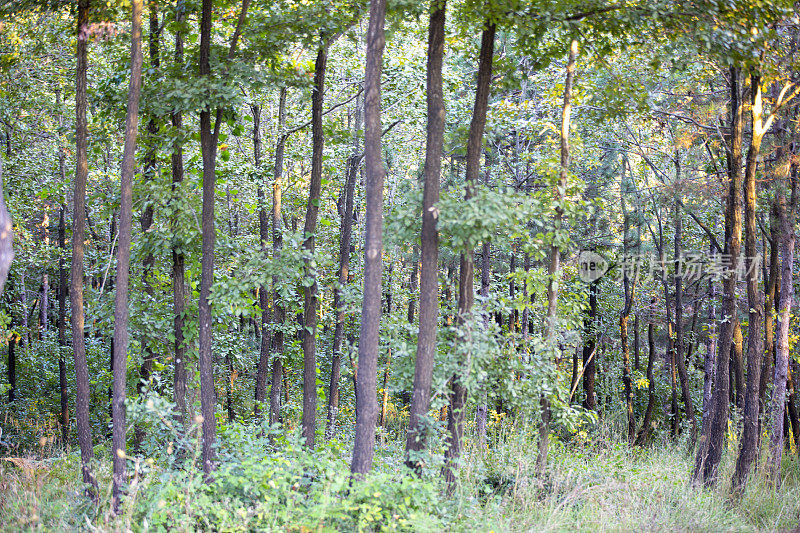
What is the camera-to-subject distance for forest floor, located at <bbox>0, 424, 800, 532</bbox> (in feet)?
19.7

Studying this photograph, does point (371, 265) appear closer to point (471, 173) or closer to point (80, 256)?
point (471, 173)

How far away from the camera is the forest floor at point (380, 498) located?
236 inches

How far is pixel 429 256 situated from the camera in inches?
313

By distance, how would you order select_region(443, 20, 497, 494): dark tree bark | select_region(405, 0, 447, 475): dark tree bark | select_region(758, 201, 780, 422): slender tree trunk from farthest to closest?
1. select_region(758, 201, 780, 422): slender tree trunk
2. select_region(443, 20, 497, 494): dark tree bark
3. select_region(405, 0, 447, 475): dark tree bark

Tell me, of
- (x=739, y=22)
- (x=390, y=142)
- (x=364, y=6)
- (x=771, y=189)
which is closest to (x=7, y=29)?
(x=364, y=6)

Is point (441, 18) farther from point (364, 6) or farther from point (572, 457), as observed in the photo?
point (572, 457)

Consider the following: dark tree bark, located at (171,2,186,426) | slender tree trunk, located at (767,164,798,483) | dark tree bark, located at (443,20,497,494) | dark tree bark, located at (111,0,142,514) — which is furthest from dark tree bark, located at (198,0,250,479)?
slender tree trunk, located at (767,164,798,483)

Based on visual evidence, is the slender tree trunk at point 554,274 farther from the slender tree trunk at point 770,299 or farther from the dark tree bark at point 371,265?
the slender tree trunk at point 770,299

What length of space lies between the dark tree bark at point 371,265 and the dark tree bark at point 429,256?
613 millimetres

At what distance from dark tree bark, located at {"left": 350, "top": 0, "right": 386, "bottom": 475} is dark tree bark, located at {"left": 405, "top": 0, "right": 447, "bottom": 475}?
61 centimetres

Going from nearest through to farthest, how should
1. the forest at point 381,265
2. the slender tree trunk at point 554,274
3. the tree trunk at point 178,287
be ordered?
the forest at point 381,265
the slender tree trunk at point 554,274
the tree trunk at point 178,287

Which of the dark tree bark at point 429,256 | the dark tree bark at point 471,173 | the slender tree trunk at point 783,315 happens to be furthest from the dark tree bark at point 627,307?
the dark tree bark at point 429,256

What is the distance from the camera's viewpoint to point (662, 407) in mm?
23906

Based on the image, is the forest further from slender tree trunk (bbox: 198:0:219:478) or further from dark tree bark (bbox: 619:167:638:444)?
dark tree bark (bbox: 619:167:638:444)
